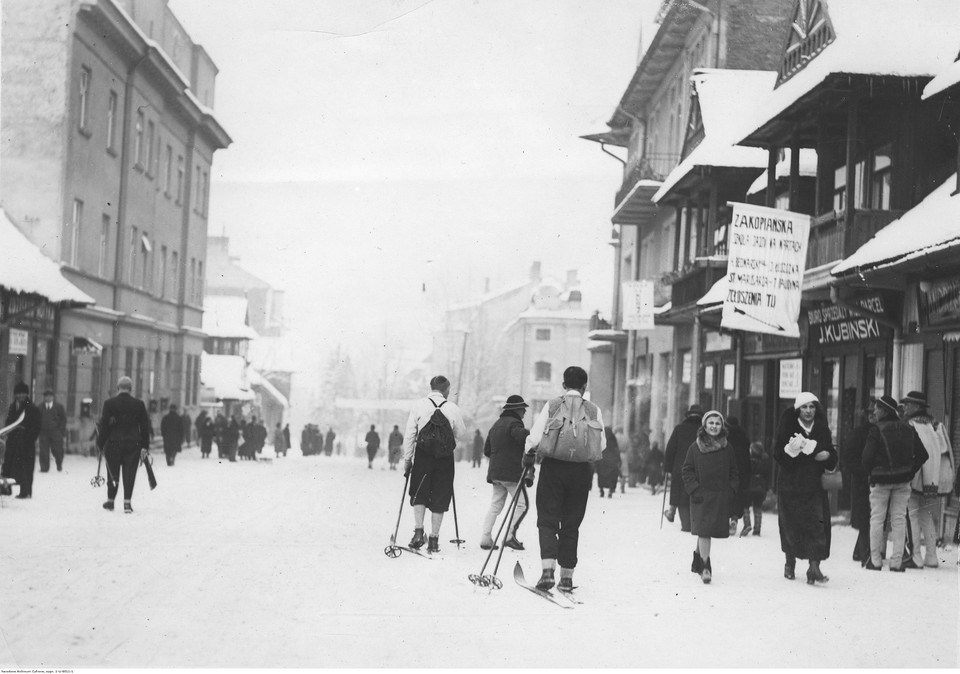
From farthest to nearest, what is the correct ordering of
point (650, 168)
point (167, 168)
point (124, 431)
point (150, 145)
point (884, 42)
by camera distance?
point (167, 168) → point (150, 145) → point (650, 168) → point (884, 42) → point (124, 431)

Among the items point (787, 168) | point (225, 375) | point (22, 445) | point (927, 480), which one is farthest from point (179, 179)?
point (927, 480)

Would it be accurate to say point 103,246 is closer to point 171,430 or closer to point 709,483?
point 171,430

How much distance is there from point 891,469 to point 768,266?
6.10 metres

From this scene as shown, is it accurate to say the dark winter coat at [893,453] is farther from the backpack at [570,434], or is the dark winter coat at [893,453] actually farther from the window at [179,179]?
the window at [179,179]

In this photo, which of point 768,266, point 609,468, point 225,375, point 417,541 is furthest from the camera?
point 225,375

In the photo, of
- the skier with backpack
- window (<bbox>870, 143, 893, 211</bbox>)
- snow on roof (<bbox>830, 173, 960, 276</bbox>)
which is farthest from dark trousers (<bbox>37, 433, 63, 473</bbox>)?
window (<bbox>870, 143, 893, 211</bbox>)

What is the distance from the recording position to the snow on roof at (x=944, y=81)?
14898 mm

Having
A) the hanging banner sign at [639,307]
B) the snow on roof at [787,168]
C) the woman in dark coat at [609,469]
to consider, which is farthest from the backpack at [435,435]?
the hanging banner sign at [639,307]

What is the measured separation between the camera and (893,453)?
12.0 metres

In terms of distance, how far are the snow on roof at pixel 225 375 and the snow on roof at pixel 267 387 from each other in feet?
20.0

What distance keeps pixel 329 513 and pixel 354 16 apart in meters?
8.75

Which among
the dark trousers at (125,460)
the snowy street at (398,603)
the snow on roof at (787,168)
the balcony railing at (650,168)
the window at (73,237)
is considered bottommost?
the snowy street at (398,603)

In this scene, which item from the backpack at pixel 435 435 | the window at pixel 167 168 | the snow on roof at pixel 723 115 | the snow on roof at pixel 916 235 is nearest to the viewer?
the backpack at pixel 435 435

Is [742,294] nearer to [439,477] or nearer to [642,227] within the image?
[439,477]
